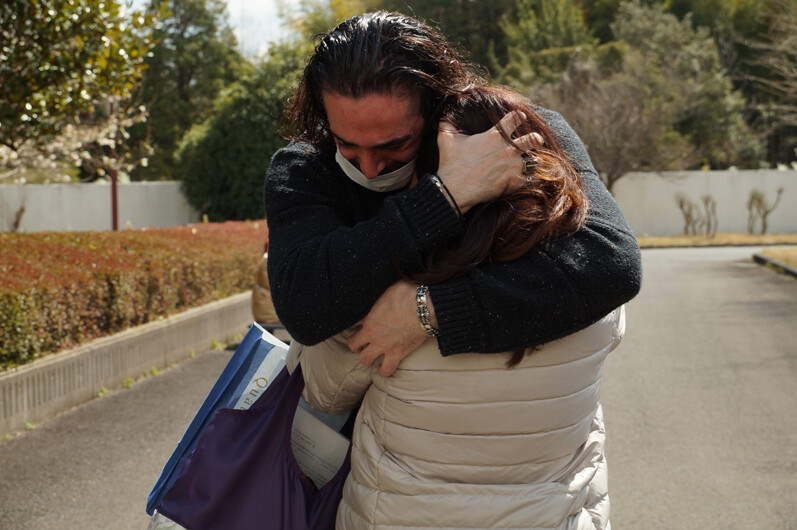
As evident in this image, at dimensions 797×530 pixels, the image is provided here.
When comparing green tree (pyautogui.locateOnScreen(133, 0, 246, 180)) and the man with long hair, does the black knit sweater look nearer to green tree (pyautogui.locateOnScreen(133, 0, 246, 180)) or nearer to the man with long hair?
the man with long hair

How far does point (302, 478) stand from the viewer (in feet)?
6.07

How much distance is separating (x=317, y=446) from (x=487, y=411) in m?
0.52

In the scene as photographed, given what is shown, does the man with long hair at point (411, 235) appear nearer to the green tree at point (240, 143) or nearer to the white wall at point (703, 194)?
the green tree at point (240, 143)

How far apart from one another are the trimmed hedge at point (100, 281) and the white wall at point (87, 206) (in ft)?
46.7

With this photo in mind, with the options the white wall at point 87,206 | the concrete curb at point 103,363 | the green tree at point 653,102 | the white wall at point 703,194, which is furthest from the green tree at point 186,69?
the concrete curb at point 103,363

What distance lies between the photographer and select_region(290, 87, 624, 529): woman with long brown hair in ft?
5.26

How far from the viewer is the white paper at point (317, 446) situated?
1.92 metres

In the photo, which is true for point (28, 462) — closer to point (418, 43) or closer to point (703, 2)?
point (418, 43)

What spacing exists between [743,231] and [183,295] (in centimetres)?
2928

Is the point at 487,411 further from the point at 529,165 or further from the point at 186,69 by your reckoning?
the point at 186,69

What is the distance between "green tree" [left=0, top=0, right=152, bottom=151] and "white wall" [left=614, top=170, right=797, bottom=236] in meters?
27.8

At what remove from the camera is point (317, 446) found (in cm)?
193

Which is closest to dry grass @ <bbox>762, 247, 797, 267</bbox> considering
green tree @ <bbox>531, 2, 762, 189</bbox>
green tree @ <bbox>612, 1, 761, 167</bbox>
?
green tree @ <bbox>531, 2, 762, 189</bbox>

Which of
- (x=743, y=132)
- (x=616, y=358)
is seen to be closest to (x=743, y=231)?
(x=743, y=132)
